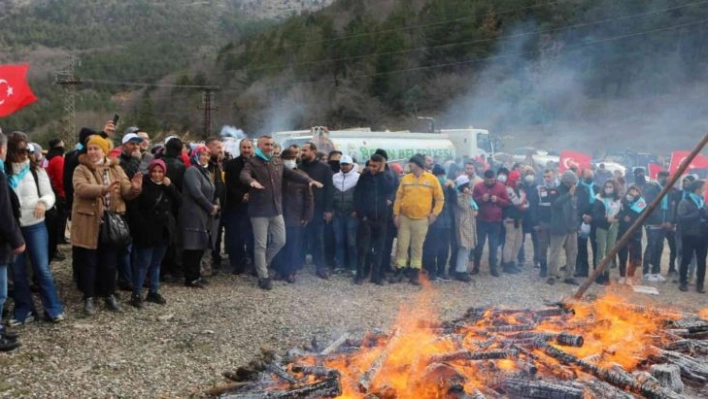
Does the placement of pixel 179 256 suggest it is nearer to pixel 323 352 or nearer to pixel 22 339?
pixel 22 339

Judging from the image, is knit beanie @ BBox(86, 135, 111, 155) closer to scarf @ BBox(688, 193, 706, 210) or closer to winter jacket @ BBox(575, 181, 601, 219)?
winter jacket @ BBox(575, 181, 601, 219)

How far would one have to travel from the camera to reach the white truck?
74.5 feet

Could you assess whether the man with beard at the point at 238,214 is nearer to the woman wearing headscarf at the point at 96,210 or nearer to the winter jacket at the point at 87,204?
the woman wearing headscarf at the point at 96,210

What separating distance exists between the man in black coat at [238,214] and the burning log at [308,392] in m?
4.50

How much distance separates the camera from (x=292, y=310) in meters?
7.66

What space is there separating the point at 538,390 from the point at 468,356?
2.34ft

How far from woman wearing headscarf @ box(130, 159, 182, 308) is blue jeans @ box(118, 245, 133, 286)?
319 millimetres

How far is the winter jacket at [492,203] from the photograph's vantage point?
1078cm

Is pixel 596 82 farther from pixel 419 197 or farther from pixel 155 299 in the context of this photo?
pixel 155 299

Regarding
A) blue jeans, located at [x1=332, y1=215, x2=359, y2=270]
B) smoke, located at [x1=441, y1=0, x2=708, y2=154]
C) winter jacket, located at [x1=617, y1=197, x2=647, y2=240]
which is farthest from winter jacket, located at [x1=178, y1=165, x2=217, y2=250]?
smoke, located at [x1=441, y1=0, x2=708, y2=154]

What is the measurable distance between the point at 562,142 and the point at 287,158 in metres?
39.9

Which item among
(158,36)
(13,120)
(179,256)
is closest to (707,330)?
(179,256)

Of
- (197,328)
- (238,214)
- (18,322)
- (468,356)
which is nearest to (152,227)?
(197,328)

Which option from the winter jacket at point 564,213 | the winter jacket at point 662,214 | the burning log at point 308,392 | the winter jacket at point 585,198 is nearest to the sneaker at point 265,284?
the burning log at point 308,392
